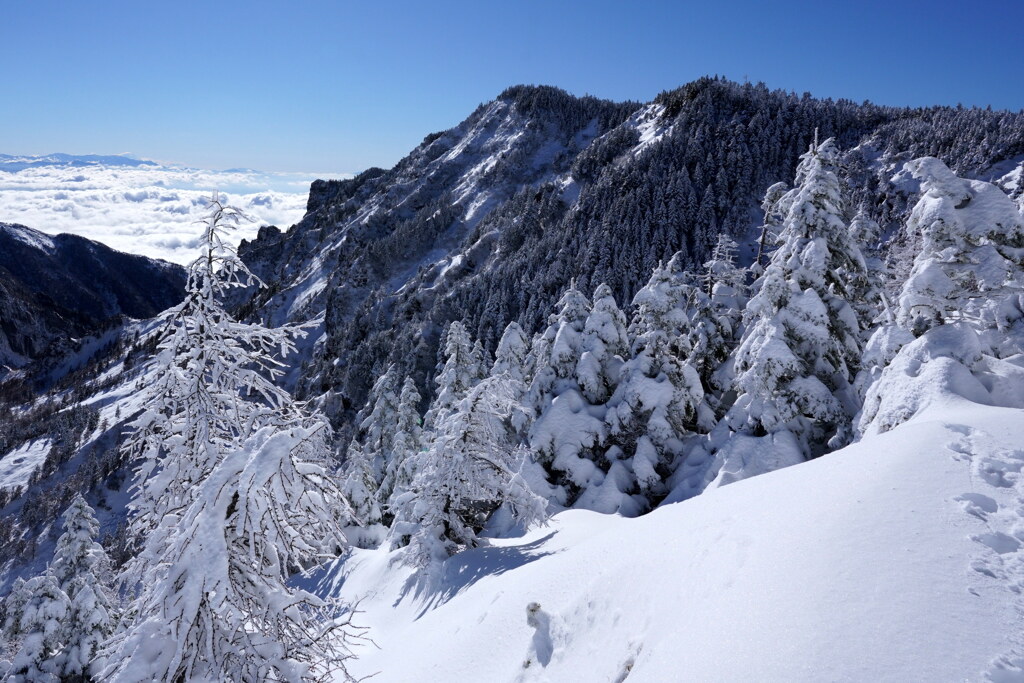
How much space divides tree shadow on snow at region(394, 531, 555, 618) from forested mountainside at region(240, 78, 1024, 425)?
57.3m

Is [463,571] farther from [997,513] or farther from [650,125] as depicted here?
[650,125]

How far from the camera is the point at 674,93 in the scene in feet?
472

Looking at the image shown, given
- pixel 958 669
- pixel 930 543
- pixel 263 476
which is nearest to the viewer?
pixel 958 669

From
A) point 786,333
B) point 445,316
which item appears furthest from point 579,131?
point 786,333

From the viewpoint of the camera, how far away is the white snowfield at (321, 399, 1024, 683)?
172 inches

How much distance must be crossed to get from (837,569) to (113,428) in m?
181

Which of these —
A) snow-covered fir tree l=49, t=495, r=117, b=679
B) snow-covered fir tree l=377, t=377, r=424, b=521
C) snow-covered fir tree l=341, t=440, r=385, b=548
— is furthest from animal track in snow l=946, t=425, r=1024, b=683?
snow-covered fir tree l=49, t=495, r=117, b=679

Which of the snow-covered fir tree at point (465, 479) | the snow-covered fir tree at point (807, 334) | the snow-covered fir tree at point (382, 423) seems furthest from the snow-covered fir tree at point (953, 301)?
the snow-covered fir tree at point (382, 423)

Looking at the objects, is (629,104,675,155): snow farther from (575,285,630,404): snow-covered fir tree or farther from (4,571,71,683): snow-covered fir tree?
(4,571,71,683): snow-covered fir tree

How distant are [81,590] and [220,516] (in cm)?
2697

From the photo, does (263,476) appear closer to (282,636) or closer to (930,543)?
(282,636)

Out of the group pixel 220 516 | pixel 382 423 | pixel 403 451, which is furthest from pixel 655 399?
pixel 382 423

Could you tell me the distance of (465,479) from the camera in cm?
1516

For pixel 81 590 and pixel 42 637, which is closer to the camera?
pixel 42 637
